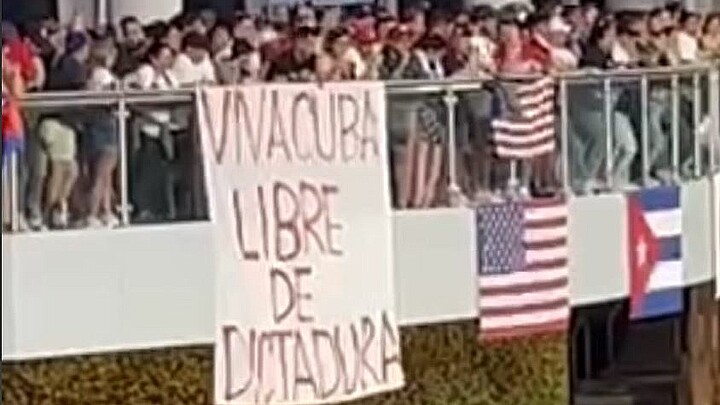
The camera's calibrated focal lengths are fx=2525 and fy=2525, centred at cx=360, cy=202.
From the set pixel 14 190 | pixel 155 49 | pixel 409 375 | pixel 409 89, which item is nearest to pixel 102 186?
pixel 14 190

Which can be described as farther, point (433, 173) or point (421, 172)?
point (433, 173)

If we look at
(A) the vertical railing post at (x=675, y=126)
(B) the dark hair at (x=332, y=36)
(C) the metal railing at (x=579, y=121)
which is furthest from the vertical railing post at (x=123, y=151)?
(A) the vertical railing post at (x=675, y=126)

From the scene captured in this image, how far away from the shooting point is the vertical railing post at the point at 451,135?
18.3 meters

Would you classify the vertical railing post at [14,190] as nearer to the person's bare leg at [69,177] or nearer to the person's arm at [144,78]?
the person's bare leg at [69,177]

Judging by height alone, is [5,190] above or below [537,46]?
below

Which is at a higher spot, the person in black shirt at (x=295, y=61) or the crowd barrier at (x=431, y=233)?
the person in black shirt at (x=295, y=61)

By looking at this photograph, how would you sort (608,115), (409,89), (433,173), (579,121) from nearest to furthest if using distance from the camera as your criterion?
(409,89) → (433,173) → (579,121) → (608,115)

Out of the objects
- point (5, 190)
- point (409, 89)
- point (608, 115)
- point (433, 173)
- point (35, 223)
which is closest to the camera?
point (5, 190)

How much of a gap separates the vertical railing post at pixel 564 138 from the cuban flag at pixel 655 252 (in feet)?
3.36

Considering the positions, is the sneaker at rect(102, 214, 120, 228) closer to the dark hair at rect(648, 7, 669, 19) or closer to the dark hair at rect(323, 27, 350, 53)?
the dark hair at rect(323, 27, 350, 53)

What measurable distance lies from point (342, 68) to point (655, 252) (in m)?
4.60

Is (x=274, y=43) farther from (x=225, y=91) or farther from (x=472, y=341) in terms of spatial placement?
(x=472, y=341)

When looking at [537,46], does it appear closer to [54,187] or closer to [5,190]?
[54,187]

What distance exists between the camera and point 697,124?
21109 mm
